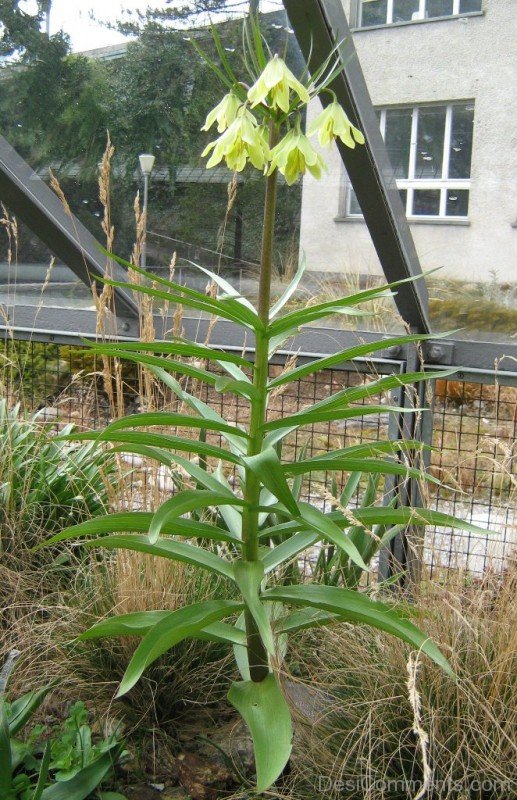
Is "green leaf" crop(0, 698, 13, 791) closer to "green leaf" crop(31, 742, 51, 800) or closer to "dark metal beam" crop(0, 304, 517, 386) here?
"green leaf" crop(31, 742, 51, 800)

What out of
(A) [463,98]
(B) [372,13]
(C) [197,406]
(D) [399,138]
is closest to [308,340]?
(D) [399,138]

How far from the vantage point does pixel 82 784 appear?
157cm

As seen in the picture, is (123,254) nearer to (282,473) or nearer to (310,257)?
(310,257)

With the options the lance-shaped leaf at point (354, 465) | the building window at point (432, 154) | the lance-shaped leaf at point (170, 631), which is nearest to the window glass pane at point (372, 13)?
the building window at point (432, 154)

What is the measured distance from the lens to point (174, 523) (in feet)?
5.25

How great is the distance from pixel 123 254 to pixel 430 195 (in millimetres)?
1270

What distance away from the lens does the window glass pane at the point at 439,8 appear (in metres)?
2.22

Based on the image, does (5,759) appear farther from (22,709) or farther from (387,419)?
(387,419)

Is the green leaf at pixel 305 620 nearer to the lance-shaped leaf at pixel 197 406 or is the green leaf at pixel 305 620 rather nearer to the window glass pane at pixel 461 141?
the lance-shaped leaf at pixel 197 406

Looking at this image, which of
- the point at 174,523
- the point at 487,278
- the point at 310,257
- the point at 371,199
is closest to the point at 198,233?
the point at 310,257

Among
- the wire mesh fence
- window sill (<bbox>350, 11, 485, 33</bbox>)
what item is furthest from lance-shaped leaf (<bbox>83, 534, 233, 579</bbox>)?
window sill (<bbox>350, 11, 485, 33</bbox>)

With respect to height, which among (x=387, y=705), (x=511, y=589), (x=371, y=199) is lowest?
(x=387, y=705)

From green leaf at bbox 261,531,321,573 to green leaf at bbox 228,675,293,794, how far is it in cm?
22

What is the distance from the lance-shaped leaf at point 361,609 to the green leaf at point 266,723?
18cm
